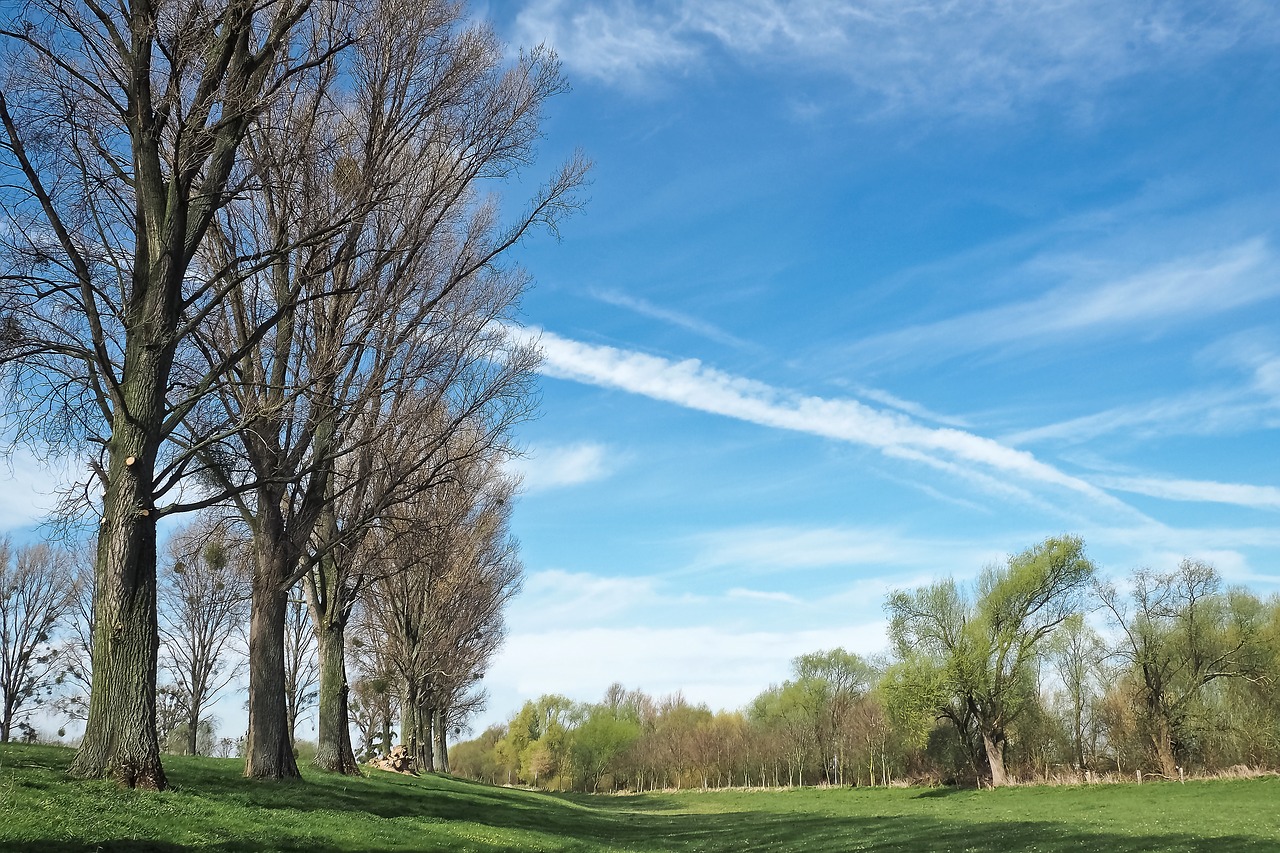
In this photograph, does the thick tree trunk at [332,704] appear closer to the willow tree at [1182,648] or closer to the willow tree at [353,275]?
the willow tree at [353,275]

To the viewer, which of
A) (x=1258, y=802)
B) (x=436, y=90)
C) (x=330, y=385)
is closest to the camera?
(x=330, y=385)

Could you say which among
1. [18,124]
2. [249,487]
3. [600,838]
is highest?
[18,124]

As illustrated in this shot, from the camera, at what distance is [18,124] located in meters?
12.4

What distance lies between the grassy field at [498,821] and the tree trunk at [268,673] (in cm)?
68

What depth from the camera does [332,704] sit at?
22766 mm

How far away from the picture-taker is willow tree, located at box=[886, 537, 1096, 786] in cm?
4875

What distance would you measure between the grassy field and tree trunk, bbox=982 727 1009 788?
6549mm

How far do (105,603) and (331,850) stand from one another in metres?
4.44

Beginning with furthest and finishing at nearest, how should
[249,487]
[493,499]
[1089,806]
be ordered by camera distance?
[493,499]
[1089,806]
[249,487]

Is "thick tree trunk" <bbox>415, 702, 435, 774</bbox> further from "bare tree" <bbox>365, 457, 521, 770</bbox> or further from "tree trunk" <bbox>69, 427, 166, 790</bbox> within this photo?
"tree trunk" <bbox>69, 427, 166, 790</bbox>

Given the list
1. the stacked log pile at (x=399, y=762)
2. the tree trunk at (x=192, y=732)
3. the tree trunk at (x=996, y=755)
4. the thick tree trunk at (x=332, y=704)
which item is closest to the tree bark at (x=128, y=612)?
the thick tree trunk at (x=332, y=704)

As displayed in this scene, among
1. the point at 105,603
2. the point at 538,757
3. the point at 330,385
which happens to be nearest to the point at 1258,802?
the point at 330,385

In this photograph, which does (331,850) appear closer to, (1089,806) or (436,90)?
(436,90)

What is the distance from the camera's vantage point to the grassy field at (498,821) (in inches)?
372
